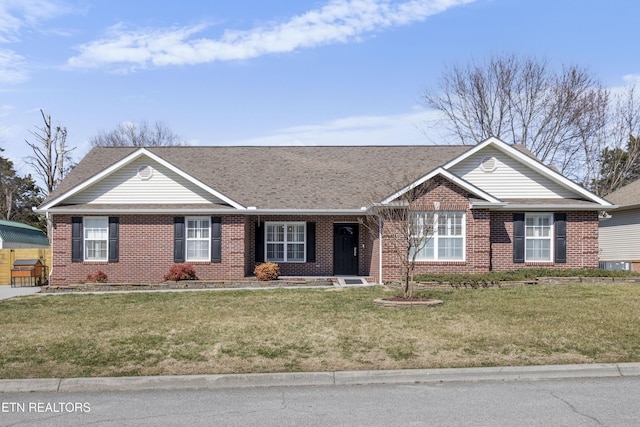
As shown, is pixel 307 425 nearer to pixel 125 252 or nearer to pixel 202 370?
pixel 202 370

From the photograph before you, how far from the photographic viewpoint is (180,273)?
22.0 meters

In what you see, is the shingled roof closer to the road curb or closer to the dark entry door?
the dark entry door

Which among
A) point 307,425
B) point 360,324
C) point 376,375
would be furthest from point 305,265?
point 307,425

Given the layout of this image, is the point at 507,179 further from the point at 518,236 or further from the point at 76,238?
the point at 76,238

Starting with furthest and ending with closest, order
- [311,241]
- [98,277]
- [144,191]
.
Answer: [311,241]
[144,191]
[98,277]

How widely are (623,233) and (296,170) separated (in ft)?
57.5

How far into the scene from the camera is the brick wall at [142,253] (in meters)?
22.8

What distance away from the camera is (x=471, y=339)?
10883 mm

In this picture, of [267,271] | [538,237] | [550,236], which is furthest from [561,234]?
[267,271]

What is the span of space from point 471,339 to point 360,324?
7.74 ft

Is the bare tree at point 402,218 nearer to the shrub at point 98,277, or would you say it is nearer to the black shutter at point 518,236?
the black shutter at point 518,236

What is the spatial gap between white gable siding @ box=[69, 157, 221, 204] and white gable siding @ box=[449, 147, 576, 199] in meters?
Result: 9.42

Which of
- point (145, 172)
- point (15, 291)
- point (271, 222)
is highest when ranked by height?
point (145, 172)

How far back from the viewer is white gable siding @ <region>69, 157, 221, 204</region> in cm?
2317
